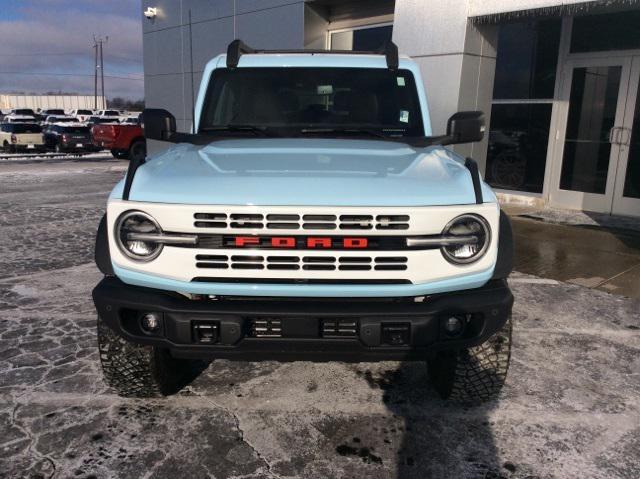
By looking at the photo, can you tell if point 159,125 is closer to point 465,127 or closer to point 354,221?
point 354,221

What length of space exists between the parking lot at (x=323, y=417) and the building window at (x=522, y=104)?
19.4 feet

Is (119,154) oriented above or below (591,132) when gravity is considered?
below

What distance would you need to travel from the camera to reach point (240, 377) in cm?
359

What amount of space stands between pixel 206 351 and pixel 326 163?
43.6 inches

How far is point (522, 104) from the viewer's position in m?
10.0

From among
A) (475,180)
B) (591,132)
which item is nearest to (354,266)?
(475,180)

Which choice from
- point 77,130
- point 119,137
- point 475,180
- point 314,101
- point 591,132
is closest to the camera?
point 475,180

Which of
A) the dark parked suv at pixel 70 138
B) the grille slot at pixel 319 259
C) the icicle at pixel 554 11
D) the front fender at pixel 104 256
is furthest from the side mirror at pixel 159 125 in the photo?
the dark parked suv at pixel 70 138

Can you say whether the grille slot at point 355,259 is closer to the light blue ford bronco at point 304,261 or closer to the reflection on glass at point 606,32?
the light blue ford bronco at point 304,261

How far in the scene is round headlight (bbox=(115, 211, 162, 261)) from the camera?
256 centimetres

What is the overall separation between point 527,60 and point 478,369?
8.49 meters

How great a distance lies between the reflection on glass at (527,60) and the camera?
31.6 ft

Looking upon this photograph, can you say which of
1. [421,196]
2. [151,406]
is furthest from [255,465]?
[421,196]

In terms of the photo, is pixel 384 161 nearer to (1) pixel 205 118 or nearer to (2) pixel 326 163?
(2) pixel 326 163
